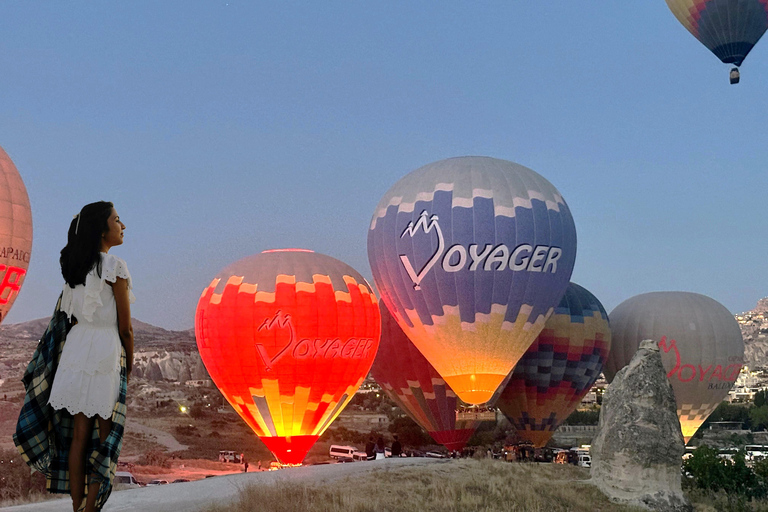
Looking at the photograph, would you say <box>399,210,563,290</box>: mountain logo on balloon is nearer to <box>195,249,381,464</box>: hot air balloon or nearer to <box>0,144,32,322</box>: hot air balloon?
<box>195,249,381,464</box>: hot air balloon

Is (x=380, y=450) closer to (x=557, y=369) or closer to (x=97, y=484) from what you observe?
(x=557, y=369)

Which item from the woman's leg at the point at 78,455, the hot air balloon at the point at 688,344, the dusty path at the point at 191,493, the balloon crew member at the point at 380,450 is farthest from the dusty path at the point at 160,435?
the woman's leg at the point at 78,455

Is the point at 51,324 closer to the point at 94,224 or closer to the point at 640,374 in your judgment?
the point at 94,224

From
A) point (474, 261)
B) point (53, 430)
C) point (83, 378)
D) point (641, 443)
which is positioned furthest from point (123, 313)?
point (474, 261)

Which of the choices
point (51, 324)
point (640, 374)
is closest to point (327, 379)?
point (640, 374)

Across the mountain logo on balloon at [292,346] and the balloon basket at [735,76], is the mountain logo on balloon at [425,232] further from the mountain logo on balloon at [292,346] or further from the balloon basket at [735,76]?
the balloon basket at [735,76]
